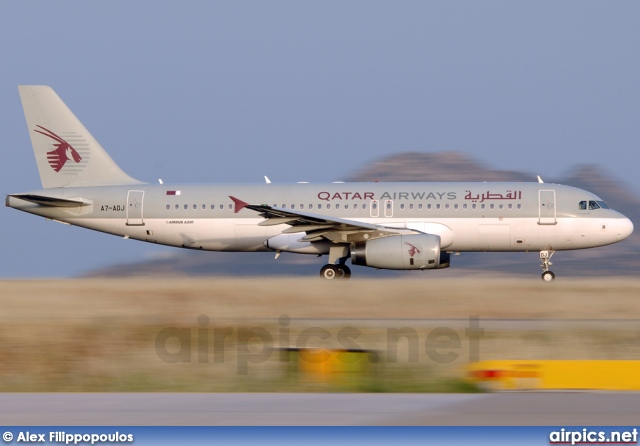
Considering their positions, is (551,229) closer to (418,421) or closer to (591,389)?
(591,389)

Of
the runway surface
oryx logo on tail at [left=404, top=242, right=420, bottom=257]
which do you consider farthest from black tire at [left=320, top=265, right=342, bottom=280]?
the runway surface

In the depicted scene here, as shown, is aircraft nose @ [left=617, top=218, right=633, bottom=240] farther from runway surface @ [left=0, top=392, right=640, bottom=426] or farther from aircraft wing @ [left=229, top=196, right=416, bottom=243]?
runway surface @ [left=0, top=392, right=640, bottom=426]

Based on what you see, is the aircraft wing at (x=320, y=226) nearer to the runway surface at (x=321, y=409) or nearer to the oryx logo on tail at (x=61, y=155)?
the oryx logo on tail at (x=61, y=155)

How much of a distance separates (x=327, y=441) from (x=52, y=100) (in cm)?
2919

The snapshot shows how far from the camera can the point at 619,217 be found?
3412cm

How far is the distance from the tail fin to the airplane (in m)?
0.05

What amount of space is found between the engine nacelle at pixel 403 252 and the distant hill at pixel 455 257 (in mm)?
11858

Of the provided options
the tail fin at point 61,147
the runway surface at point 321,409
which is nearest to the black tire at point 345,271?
the tail fin at point 61,147

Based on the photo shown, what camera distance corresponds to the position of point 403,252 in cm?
3169

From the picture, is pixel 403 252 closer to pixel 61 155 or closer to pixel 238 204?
pixel 238 204

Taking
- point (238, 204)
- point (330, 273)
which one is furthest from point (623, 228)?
point (238, 204)

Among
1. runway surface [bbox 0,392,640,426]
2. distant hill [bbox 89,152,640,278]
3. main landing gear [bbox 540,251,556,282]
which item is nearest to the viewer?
runway surface [bbox 0,392,640,426]

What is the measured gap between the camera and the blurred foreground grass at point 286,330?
16734 millimetres
